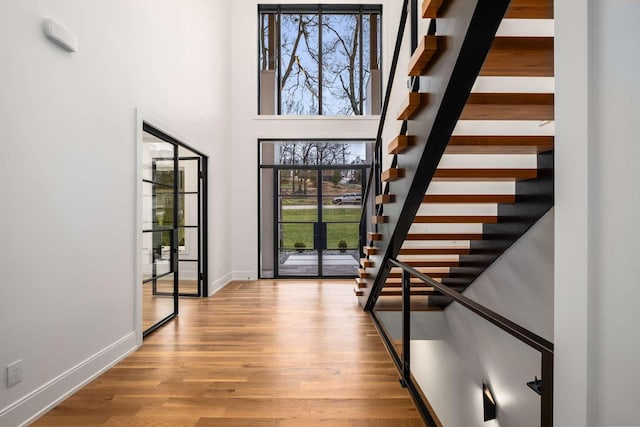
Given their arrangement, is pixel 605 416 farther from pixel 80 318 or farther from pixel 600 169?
pixel 80 318

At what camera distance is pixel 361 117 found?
666cm

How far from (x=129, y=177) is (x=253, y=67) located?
4261 mm

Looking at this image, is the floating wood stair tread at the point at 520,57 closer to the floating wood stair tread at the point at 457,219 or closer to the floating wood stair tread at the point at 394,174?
the floating wood stair tread at the point at 394,174

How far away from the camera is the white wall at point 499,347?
2.97 m

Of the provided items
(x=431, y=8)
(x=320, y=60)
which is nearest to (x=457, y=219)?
(x=431, y=8)

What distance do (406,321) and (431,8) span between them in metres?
1.83

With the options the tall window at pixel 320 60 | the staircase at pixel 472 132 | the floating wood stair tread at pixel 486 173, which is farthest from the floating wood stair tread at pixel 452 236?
the tall window at pixel 320 60

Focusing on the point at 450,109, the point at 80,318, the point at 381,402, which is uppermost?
the point at 450,109

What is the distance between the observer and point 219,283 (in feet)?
19.0

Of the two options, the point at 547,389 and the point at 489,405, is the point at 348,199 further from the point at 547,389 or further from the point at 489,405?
the point at 547,389

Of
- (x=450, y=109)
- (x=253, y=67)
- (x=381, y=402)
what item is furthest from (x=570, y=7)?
(x=253, y=67)

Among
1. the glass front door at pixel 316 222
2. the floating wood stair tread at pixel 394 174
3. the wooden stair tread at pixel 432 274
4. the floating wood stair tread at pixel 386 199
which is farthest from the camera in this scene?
the glass front door at pixel 316 222

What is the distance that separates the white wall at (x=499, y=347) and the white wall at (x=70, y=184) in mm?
3401

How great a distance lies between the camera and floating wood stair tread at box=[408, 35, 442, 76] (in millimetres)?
1852
